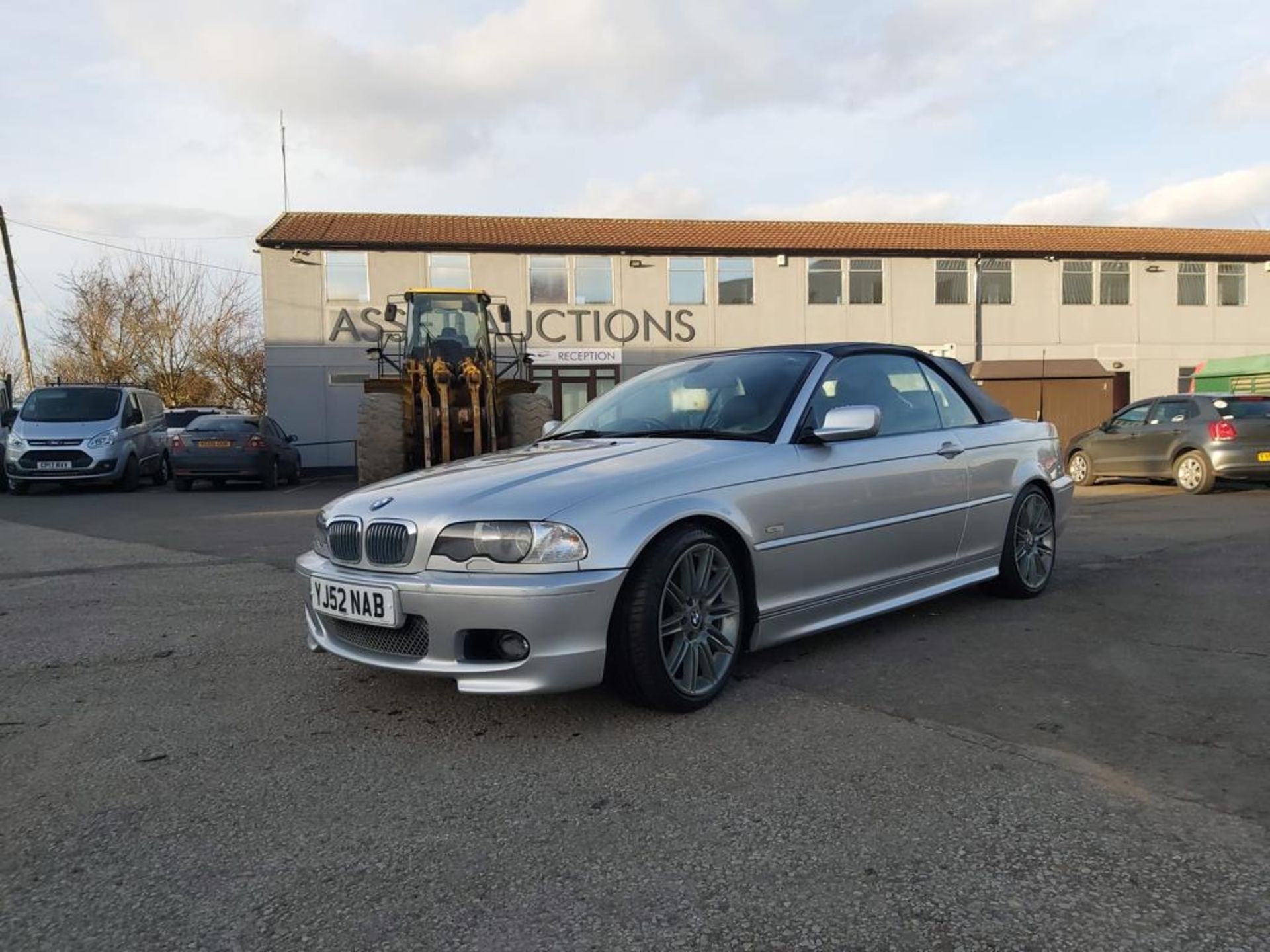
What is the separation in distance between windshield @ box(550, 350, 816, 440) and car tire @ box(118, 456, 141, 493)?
1390 centimetres

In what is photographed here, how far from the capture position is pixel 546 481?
3551 mm

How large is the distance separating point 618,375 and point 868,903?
78.5 ft

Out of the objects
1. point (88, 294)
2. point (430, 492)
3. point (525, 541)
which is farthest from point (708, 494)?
point (88, 294)

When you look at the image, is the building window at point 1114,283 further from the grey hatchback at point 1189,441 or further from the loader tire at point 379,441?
the loader tire at point 379,441

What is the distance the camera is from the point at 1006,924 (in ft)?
6.95

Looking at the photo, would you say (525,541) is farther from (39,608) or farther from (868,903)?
(39,608)

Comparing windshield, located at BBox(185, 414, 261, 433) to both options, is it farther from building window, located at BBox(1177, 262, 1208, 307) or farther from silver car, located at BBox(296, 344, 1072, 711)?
building window, located at BBox(1177, 262, 1208, 307)

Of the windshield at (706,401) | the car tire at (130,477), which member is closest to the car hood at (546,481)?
the windshield at (706,401)

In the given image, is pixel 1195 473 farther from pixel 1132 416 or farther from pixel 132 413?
pixel 132 413

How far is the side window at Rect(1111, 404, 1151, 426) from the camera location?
13.7 meters

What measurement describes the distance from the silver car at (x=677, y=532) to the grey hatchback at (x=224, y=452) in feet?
42.0

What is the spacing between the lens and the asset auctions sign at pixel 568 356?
83.4 feet

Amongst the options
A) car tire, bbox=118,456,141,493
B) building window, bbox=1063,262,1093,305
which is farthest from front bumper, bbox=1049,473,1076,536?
building window, bbox=1063,262,1093,305

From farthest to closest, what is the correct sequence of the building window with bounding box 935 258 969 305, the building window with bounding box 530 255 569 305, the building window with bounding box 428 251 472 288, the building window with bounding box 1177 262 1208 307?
the building window with bounding box 1177 262 1208 307 < the building window with bounding box 935 258 969 305 < the building window with bounding box 530 255 569 305 < the building window with bounding box 428 251 472 288
